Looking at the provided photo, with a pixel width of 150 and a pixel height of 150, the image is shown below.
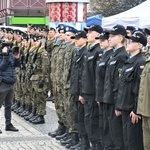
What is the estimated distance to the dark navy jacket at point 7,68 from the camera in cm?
1106

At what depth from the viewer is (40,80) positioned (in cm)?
1237

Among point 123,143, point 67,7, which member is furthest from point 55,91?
point 67,7

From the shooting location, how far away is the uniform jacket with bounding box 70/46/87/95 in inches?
362

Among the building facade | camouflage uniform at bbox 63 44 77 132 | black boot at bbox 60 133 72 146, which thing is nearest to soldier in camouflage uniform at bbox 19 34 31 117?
black boot at bbox 60 133 72 146

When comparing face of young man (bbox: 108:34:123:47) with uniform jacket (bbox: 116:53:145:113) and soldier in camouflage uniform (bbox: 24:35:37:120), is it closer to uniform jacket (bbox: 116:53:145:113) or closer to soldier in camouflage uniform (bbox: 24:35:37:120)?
uniform jacket (bbox: 116:53:145:113)

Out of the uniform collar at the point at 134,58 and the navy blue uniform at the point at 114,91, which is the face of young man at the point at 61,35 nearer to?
the navy blue uniform at the point at 114,91

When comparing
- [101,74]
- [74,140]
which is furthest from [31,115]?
[101,74]

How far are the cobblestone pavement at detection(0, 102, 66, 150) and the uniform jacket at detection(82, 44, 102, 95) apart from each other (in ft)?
4.90

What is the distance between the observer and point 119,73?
25.3 ft

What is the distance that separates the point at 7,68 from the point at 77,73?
7.81 feet

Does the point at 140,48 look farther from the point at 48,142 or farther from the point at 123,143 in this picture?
the point at 48,142

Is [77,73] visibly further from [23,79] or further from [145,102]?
[23,79]

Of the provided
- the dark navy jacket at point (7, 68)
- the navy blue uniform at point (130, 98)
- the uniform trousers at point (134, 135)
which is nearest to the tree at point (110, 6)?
the dark navy jacket at point (7, 68)

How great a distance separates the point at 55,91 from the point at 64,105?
69 centimetres
